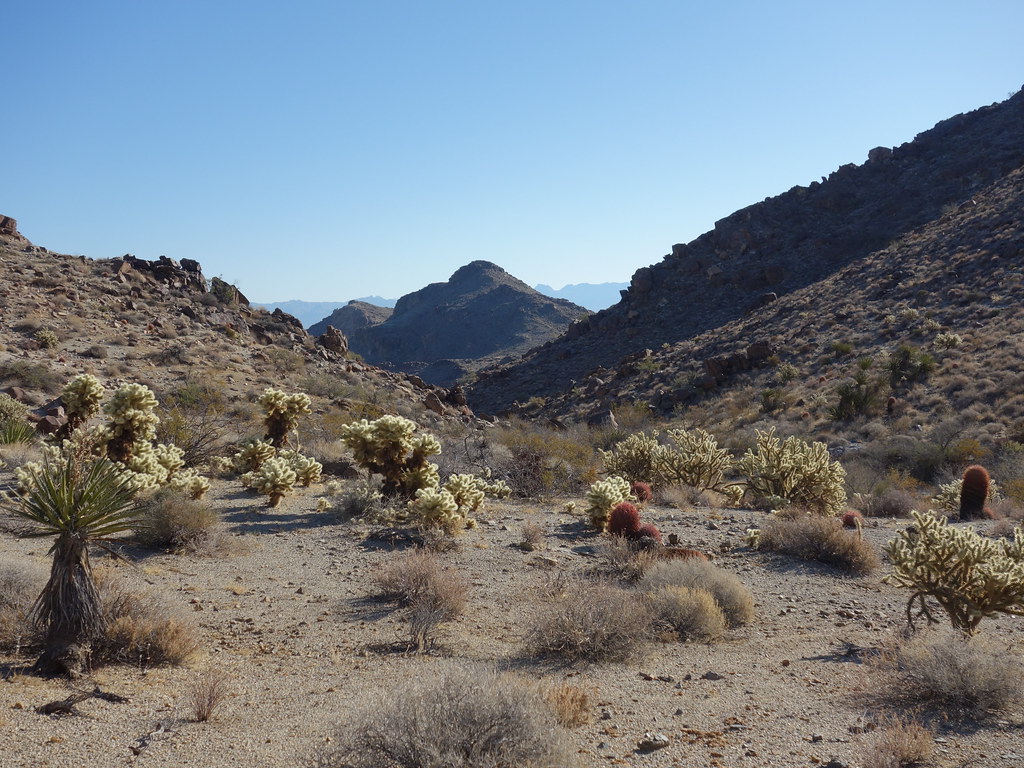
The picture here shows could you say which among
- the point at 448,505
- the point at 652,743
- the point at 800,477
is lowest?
the point at 652,743

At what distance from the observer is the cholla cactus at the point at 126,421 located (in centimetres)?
1147

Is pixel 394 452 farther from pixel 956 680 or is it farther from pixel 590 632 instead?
pixel 956 680

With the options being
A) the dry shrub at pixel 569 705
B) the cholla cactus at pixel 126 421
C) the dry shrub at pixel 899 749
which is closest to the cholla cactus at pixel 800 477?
the dry shrub at pixel 899 749

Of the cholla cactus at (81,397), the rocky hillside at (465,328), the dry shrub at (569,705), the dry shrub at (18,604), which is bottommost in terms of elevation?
the dry shrub at (569,705)

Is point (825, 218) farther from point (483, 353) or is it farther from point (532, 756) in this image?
point (532, 756)

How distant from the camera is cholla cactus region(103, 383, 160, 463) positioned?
37.6 feet

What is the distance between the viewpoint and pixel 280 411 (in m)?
14.7

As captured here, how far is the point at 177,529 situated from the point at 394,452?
374 centimetres

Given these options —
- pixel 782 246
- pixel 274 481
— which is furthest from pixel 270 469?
pixel 782 246

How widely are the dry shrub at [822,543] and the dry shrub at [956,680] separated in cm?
412

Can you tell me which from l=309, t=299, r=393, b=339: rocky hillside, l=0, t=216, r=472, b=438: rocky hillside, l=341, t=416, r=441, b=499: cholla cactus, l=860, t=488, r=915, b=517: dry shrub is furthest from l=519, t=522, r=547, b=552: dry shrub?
l=309, t=299, r=393, b=339: rocky hillside

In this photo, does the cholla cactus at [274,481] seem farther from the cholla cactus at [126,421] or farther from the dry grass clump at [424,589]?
the dry grass clump at [424,589]

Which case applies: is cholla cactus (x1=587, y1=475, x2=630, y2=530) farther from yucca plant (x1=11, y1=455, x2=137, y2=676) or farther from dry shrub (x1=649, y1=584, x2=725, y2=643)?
yucca plant (x1=11, y1=455, x2=137, y2=676)

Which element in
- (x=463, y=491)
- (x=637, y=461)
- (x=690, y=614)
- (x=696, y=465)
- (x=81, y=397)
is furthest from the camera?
(x=637, y=461)
